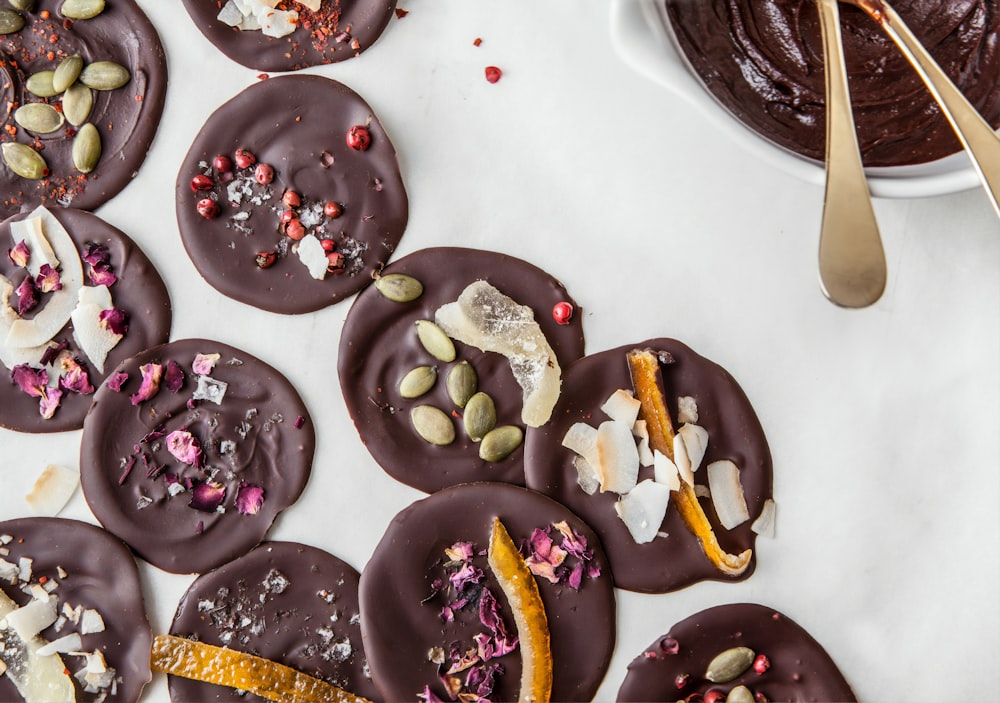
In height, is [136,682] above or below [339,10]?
below

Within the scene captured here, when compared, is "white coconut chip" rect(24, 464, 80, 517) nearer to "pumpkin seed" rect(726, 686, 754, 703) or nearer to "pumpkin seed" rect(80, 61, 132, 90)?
"pumpkin seed" rect(80, 61, 132, 90)

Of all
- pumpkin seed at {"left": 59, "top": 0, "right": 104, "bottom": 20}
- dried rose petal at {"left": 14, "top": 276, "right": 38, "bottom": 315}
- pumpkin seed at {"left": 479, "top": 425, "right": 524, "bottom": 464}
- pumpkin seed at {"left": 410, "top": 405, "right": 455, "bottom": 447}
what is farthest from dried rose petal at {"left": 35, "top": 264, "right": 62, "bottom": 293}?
pumpkin seed at {"left": 479, "top": 425, "right": 524, "bottom": 464}

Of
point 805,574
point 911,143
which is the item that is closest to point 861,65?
point 911,143

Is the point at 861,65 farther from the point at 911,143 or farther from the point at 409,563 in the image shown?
the point at 409,563

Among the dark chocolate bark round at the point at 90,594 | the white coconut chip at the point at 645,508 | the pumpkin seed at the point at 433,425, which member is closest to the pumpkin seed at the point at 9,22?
the dark chocolate bark round at the point at 90,594

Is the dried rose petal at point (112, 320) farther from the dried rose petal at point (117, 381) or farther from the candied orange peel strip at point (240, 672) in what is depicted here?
the candied orange peel strip at point (240, 672)
